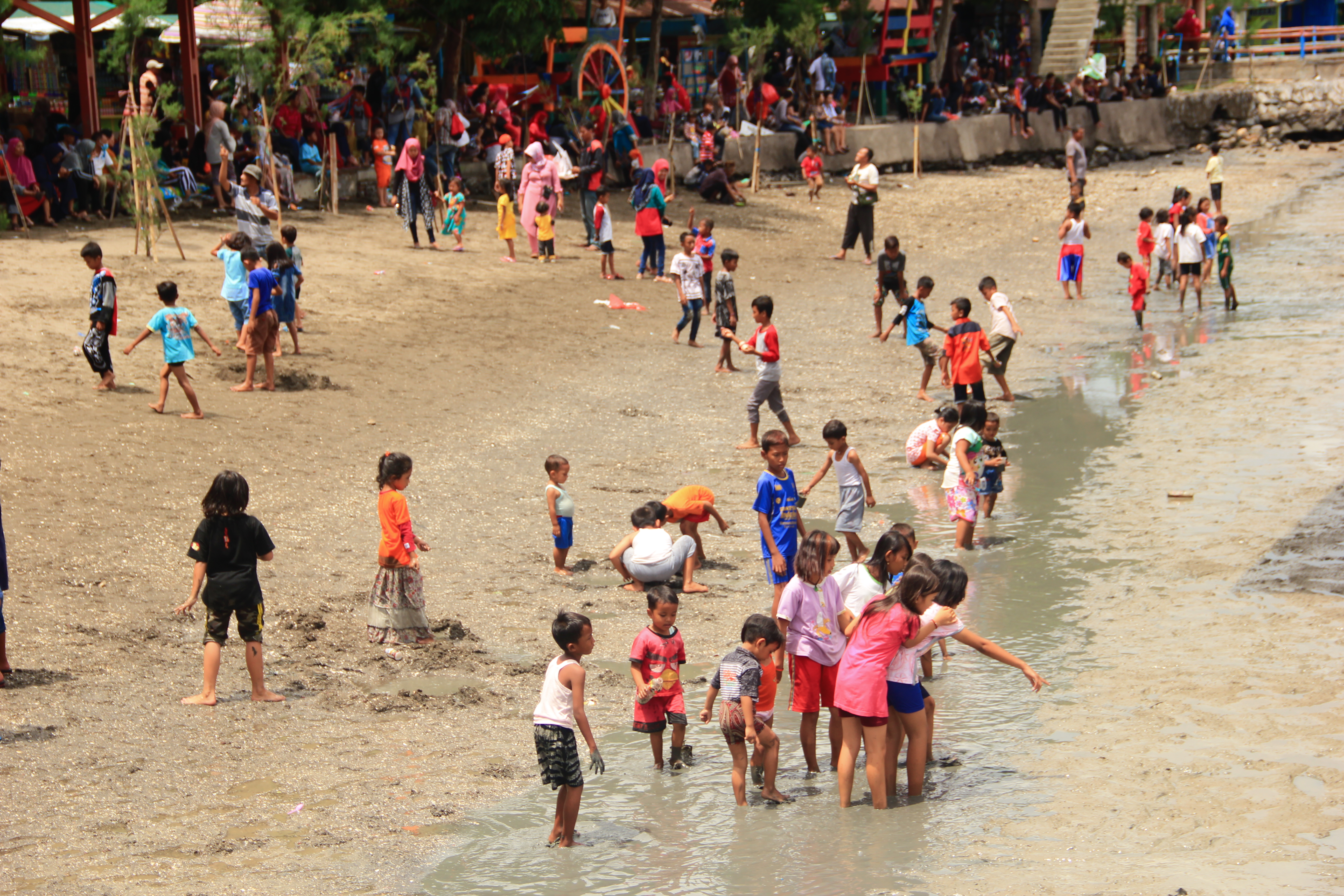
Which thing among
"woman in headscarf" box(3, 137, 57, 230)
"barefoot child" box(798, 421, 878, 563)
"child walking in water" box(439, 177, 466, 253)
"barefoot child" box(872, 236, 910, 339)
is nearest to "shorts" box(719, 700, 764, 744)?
"barefoot child" box(798, 421, 878, 563)

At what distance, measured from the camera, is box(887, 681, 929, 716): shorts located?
21.9ft

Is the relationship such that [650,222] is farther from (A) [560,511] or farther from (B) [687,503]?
(A) [560,511]

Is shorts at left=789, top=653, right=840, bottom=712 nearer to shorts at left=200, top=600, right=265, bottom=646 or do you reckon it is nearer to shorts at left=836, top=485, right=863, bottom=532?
shorts at left=200, top=600, right=265, bottom=646

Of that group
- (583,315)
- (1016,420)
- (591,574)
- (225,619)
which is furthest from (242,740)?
(583,315)

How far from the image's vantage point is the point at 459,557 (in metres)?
10.8

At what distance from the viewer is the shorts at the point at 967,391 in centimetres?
1448

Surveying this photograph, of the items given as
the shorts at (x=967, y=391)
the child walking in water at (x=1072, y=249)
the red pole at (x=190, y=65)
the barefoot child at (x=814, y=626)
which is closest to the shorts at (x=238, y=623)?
the barefoot child at (x=814, y=626)

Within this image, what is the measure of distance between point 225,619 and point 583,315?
11748 mm

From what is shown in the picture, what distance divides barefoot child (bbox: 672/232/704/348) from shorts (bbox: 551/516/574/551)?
7.85m

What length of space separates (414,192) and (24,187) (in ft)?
17.8

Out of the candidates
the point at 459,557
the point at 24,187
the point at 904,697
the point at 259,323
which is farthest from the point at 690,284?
the point at 904,697

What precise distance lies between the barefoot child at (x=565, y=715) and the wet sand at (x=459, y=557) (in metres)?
0.71

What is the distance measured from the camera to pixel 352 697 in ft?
27.2

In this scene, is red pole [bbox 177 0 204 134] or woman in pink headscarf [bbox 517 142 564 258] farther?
woman in pink headscarf [bbox 517 142 564 258]
